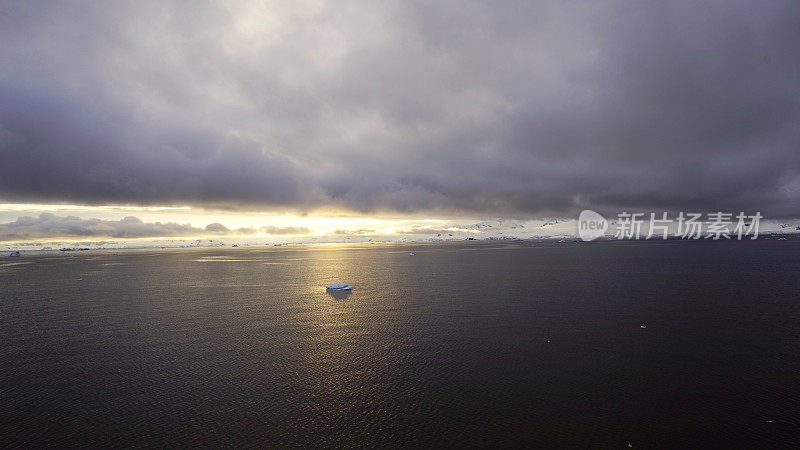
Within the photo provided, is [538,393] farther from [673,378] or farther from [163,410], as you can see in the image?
[163,410]

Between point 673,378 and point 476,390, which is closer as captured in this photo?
point 476,390

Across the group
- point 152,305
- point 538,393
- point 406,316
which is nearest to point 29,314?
point 152,305

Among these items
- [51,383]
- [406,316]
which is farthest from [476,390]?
[51,383]

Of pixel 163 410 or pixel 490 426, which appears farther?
pixel 163 410

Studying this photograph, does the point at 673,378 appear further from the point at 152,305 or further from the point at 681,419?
the point at 152,305

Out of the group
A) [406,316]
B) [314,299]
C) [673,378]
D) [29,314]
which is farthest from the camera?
[314,299]

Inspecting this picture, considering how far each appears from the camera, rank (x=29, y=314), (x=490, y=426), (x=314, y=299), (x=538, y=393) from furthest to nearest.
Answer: (x=314, y=299)
(x=29, y=314)
(x=538, y=393)
(x=490, y=426)
